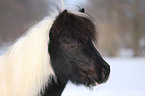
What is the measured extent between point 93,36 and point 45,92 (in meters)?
0.75

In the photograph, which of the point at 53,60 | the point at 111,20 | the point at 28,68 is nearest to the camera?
the point at 28,68

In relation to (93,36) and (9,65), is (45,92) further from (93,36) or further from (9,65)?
(93,36)

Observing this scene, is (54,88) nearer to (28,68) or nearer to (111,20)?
(28,68)

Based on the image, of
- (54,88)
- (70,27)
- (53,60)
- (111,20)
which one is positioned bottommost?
(111,20)

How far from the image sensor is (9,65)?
5.41 ft

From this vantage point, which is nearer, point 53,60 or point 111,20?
point 53,60

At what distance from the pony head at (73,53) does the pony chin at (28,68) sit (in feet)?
0.29

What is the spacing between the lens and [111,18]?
16.7m

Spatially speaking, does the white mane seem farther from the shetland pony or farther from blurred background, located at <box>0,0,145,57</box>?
blurred background, located at <box>0,0,145,57</box>

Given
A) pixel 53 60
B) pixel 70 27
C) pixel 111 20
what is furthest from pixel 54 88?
pixel 111 20

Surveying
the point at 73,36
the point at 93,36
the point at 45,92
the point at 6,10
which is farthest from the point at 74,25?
the point at 6,10

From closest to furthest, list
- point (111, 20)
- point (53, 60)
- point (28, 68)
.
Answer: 1. point (28, 68)
2. point (53, 60)
3. point (111, 20)

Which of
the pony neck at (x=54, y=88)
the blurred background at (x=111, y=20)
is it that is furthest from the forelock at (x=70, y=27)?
the blurred background at (x=111, y=20)

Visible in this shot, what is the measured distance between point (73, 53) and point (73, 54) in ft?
0.03
